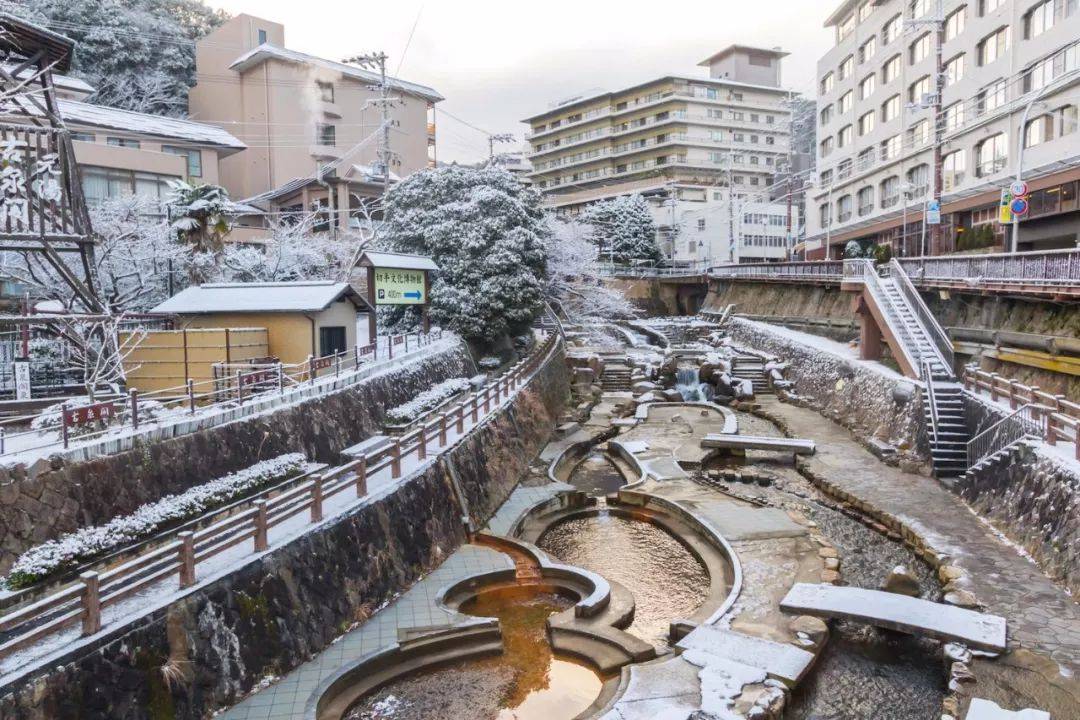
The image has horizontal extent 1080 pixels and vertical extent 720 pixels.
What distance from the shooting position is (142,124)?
129 feet

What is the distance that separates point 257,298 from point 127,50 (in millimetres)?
43431

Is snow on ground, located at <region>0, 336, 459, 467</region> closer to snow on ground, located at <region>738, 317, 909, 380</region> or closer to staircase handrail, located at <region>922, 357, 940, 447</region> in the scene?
staircase handrail, located at <region>922, 357, 940, 447</region>

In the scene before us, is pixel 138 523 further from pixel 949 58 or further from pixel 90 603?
pixel 949 58

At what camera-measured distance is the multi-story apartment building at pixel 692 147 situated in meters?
75.9

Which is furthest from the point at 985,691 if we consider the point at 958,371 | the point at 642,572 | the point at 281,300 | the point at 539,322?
the point at 539,322

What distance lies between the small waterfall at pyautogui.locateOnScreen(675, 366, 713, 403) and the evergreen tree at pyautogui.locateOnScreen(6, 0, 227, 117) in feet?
144

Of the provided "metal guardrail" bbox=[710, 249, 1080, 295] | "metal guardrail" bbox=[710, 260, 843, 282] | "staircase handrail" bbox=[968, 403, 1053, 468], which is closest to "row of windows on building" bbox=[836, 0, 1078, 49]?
"metal guardrail" bbox=[710, 249, 1080, 295]

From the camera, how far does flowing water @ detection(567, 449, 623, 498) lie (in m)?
23.1

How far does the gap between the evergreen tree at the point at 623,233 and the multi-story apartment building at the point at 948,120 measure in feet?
58.6

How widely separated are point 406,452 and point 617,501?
7.29 m

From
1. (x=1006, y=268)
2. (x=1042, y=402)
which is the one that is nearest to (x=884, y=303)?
(x=1006, y=268)

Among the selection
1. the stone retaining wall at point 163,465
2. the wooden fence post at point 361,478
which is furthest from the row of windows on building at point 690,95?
the wooden fence post at point 361,478

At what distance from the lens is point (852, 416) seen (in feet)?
91.3

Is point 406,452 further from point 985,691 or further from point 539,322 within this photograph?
point 539,322
